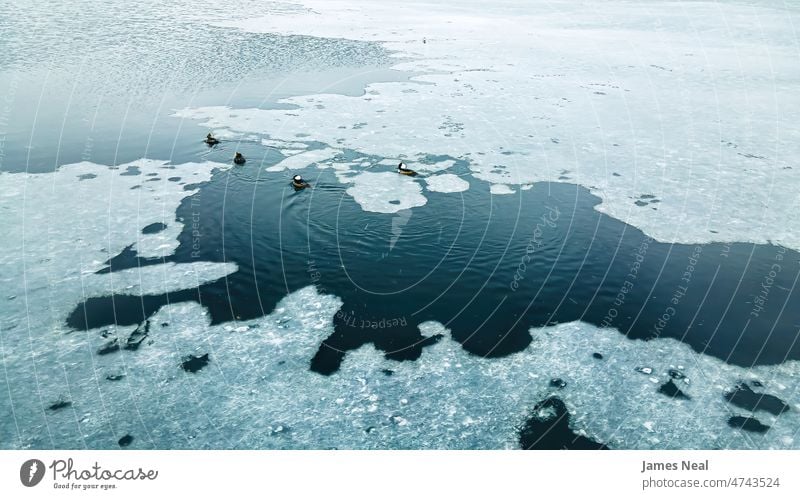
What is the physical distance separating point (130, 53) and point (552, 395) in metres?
41.6

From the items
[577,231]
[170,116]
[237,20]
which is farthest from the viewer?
[237,20]

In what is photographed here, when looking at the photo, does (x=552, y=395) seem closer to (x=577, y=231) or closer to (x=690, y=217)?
(x=577, y=231)

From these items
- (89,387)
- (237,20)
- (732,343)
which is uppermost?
(237,20)

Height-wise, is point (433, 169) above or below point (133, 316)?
above

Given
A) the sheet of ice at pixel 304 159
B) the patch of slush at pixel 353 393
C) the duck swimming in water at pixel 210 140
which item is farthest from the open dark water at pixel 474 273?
the duck swimming in water at pixel 210 140

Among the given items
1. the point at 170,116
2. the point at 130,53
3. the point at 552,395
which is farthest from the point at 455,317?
the point at 130,53

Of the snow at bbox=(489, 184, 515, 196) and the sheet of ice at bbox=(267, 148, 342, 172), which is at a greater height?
the snow at bbox=(489, 184, 515, 196)

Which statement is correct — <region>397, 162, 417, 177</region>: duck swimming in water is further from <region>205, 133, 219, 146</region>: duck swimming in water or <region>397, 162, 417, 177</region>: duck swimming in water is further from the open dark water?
<region>205, 133, 219, 146</region>: duck swimming in water

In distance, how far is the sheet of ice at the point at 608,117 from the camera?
726 inches

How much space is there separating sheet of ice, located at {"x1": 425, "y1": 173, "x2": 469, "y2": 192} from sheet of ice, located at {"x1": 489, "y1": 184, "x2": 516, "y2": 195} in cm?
100

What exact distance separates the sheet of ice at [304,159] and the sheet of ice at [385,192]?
2561 mm

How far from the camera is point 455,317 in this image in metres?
12.3
